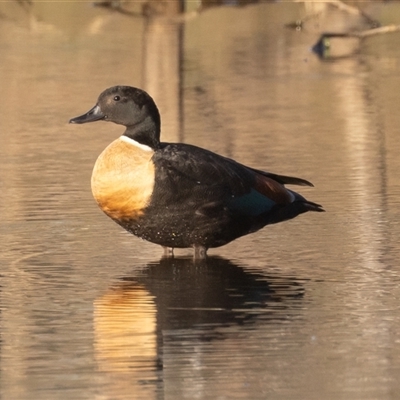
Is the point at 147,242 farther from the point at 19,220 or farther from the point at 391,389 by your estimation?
the point at 391,389

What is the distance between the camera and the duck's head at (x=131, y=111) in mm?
8781

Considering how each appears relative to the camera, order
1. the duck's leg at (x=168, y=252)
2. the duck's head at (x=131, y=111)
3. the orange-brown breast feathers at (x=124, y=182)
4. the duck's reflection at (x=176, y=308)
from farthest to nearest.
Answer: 1. the duck's leg at (x=168, y=252)
2. the duck's head at (x=131, y=111)
3. the orange-brown breast feathers at (x=124, y=182)
4. the duck's reflection at (x=176, y=308)

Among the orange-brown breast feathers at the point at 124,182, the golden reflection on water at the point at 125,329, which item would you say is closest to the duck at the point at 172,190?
the orange-brown breast feathers at the point at 124,182

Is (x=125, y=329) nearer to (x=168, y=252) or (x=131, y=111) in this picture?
(x=168, y=252)

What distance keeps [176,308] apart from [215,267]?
45.2 inches

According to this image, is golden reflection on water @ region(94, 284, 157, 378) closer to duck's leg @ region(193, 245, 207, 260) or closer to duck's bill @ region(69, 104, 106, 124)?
duck's leg @ region(193, 245, 207, 260)

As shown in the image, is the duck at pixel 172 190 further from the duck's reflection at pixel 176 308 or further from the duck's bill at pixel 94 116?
the duck's reflection at pixel 176 308

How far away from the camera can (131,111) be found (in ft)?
29.1

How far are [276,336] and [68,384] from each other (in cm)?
118

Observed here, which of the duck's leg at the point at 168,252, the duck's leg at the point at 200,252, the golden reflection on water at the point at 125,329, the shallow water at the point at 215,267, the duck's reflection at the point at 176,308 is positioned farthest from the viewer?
the duck's leg at the point at 168,252

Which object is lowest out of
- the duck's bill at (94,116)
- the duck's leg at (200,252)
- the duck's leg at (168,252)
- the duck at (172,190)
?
the duck's leg at (168,252)

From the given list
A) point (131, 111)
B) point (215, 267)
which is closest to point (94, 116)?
point (131, 111)

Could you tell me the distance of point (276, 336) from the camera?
22.4 ft

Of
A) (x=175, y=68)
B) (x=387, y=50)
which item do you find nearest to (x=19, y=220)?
(x=175, y=68)
